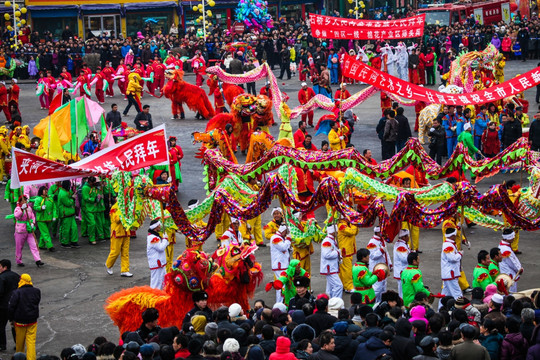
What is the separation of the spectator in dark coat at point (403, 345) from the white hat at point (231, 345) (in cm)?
149

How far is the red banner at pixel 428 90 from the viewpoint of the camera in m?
16.6

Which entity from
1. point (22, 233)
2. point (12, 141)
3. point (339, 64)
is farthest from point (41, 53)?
point (22, 233)

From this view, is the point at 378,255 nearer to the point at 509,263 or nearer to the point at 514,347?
the point at 509,263

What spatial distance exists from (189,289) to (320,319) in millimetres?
2136

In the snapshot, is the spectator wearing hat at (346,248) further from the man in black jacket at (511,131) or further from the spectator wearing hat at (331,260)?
the man in black jacket at (511,131)

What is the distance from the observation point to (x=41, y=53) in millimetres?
34781

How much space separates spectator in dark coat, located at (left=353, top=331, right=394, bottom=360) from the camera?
350 inches

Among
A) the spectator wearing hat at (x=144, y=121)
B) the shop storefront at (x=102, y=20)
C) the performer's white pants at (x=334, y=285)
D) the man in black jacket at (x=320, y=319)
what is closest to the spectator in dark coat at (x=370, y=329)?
the man in black jacket at (x=320, y=319)

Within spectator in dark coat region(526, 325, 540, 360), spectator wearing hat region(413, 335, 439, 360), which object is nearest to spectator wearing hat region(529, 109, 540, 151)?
spectator in dark coat region(526, 325, 540, 360)

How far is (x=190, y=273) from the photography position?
1141cm

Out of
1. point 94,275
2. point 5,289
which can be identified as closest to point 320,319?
point 5,289

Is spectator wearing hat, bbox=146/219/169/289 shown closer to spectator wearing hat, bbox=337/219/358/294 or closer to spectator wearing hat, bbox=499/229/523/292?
spectator wearing hat, bbox=337/219/358/294

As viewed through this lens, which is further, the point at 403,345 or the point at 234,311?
the point at 234,311

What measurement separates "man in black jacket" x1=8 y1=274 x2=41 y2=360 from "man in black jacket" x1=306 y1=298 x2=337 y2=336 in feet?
12.1
